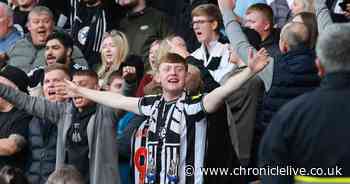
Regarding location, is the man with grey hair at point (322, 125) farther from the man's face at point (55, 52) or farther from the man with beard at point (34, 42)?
the man with beard at point (34, 42)

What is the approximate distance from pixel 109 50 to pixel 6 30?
229 centimetres

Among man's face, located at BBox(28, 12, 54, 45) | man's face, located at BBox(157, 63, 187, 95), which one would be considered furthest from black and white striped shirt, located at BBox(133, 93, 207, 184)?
man's face, located at BBox(28, 12, 54, 45)

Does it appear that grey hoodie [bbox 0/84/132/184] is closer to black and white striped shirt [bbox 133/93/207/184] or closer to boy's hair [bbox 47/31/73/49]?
black and white striped shirt [bbox 133/93/207/184]

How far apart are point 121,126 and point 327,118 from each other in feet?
12.7

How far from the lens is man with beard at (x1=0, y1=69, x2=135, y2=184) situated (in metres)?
8.77

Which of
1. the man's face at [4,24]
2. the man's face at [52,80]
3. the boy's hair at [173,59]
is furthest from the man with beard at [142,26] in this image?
the boy's hair at [173,59]

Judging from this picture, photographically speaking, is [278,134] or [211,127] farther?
[211,127]

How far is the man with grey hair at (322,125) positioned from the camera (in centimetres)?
550

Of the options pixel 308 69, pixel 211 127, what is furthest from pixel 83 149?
pixel 308 69

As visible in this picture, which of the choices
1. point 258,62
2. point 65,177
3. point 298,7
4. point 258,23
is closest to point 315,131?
point 258,62

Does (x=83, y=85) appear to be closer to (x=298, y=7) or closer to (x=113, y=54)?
(x=113, y=54)

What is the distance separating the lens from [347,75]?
5543 mm

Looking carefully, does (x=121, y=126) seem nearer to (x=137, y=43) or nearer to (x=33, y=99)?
(x=33, y=99)

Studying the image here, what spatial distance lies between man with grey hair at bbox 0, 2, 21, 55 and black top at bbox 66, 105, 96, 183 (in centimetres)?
324
